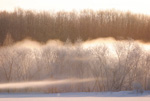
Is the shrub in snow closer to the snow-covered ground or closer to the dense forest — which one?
the snow-covered ground

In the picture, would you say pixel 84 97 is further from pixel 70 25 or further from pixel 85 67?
pixel 70 25

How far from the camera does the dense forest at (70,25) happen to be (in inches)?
1634

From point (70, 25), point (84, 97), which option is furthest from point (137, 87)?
point (70, 25)

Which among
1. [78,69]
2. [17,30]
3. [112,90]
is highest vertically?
[17,30]

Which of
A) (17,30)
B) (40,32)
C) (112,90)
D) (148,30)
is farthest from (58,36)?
(112,90)

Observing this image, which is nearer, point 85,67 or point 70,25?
point 85,67

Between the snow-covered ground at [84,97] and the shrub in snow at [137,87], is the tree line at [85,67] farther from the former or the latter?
the snow-covered ground at [84,97]

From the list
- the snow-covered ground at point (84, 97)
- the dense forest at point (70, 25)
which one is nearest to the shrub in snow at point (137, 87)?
the snow-covered ground at point (84, 97)

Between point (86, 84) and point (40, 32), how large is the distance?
26658 mm

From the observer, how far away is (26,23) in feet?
146

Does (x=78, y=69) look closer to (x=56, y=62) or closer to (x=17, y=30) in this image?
(x=56, y=62)

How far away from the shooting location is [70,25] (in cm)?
4453

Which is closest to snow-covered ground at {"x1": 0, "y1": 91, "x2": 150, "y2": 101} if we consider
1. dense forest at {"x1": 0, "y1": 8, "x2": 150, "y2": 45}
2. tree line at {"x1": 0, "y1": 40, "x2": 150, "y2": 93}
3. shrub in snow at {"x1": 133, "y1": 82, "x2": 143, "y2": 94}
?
shrub in snow at {"x1": 133, "y1": 82, "x2": 143, "y2": 94}

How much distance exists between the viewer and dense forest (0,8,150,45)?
41.5 metres
